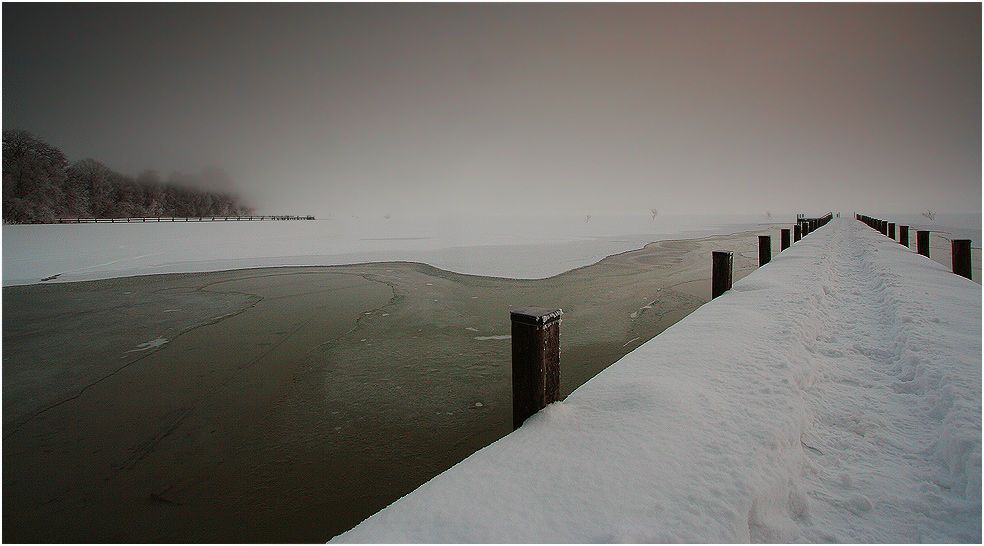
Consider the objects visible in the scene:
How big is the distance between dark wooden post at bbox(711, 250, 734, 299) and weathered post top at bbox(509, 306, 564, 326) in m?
5.09

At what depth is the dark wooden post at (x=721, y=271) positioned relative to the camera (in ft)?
22.5

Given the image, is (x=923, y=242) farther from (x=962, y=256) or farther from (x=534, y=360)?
(x=534, y=360)

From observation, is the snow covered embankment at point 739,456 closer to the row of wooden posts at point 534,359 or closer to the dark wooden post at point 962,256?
the row of wooden posts at point 534,359

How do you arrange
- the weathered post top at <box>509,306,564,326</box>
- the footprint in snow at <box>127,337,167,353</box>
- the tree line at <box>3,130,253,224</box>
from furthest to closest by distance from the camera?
the tree line at <box>3,130,253,224</box> < the footprint in snow at <box>127,337,167,353</box> < the weathered post top at <box>509,306,564,326</box>

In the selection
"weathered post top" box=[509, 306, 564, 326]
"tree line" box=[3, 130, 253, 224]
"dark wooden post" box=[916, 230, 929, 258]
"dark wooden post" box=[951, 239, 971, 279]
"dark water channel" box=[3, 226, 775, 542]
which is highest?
"tree line" box=[3, 130, 253, 224]

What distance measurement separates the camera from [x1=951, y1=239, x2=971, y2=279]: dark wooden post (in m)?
8.38

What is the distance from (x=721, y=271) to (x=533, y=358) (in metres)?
5.44

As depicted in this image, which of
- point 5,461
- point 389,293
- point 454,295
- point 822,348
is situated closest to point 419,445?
point 5,461

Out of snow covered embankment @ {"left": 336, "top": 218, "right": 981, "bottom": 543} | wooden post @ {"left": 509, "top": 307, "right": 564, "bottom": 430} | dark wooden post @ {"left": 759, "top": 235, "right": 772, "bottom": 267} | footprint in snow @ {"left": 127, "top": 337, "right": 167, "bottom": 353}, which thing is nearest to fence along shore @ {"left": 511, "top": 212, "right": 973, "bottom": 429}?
wooden post @ {"left": 509, "top": 307, "right": 564, "bottom": 430}

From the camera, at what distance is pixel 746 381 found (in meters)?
3.30

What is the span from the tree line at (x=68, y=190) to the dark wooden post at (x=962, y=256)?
2346 inches

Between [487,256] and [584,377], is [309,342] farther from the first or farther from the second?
[487,256]

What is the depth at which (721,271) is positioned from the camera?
6.93 m

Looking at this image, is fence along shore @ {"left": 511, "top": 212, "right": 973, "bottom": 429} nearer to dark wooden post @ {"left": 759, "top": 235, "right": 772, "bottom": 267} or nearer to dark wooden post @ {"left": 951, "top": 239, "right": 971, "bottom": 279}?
dark wooden post @ {"left": 759, "top": 235, "right": 772, "bottom": 267}
